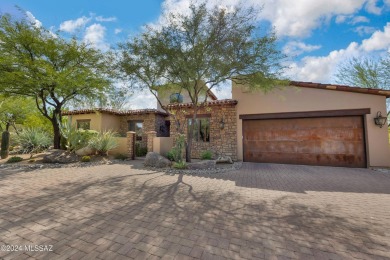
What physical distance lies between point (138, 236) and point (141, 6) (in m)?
8.67

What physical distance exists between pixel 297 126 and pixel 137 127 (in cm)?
1270

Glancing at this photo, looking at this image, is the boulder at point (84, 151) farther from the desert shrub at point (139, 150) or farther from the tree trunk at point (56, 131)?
the desert shrub at point (139, 150)

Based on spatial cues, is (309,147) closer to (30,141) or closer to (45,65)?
(45,65)

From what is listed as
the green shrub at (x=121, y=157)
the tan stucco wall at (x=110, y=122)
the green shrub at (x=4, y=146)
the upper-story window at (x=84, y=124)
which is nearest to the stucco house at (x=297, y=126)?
the green shrub at (x=121, y=157)

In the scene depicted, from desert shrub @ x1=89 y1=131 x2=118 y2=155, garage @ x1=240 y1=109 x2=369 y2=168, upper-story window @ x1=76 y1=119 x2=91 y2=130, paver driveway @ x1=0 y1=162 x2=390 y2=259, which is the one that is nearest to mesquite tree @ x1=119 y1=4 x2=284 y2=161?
garage @ x1=240 y1=109 x2=369 y2=168

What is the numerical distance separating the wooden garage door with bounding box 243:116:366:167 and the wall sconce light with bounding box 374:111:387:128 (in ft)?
1.95

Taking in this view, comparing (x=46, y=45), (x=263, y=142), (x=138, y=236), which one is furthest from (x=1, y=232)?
(x=263, y=142)

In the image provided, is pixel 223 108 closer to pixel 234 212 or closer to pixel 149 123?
pixel 149 123

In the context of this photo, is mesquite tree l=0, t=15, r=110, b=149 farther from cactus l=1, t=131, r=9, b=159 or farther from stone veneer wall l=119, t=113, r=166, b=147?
stone veneer wall l=119, t=113, r=166, b=147

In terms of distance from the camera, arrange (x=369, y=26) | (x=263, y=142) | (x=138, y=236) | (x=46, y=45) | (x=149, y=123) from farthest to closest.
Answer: (x=149, y=123), (x=263, y=142), (x=46, y=45), (x=369, y=26), (x=138, y=236)

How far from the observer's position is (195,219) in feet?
11.8

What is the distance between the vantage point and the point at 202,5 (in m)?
8.07

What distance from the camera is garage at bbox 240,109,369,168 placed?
30.7 ft

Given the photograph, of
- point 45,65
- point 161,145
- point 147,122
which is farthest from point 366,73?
point 45,65
